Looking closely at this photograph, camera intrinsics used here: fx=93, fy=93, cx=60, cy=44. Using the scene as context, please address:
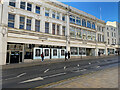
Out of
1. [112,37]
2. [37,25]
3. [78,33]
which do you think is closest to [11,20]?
[37,25]

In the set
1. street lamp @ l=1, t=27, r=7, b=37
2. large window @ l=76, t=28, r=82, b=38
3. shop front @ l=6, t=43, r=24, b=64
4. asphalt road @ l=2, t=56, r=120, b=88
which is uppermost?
large window @ l=76, t=28, r=82, b=38

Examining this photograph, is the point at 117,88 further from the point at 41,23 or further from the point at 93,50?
the point at 93,50

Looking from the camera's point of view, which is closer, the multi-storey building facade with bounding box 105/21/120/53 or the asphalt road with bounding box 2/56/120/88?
the asphalt road with bounding box 2/56/120/88

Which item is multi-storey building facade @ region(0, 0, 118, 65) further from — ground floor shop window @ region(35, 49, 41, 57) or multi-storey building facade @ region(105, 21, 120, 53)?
multi-storey building facade @ region(105, 21, 120, 53)

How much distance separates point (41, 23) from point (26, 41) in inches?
221

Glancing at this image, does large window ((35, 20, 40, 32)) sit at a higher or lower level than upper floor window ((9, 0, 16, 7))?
lower

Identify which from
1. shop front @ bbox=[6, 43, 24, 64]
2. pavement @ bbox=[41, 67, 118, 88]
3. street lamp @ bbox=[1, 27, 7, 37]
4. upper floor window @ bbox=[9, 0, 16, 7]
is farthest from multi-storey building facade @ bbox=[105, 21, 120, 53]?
pavement @ bbox=[41, 67, 118, 88]

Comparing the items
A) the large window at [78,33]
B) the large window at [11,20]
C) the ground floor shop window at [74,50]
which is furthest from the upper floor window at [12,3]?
the large window at [78,33]

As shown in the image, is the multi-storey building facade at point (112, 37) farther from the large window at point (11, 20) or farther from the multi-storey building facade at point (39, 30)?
the large window at point (11, 20)

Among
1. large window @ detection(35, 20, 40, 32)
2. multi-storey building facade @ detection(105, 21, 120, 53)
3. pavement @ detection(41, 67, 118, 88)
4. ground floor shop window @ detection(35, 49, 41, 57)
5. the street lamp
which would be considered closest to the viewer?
pavement @ detection(41, 67, 118, 88)

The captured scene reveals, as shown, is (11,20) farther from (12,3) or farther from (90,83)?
(90,83)

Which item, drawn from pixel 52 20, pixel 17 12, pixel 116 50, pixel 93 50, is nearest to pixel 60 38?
pixel 52 20

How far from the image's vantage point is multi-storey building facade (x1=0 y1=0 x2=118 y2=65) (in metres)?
16.3

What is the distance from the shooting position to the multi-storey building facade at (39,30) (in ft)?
53.4
